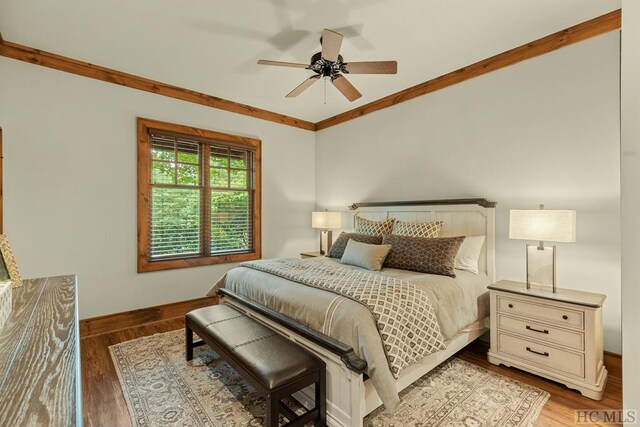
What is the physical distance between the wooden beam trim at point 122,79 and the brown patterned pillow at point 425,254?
2.85m

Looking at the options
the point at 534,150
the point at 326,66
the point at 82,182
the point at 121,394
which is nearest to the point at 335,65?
the point at 326,66

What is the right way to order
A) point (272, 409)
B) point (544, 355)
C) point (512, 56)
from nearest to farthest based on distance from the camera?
point (272, 409) < point (544, 355) < point (512, 56)

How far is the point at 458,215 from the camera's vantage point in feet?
11.0

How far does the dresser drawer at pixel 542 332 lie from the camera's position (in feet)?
7.22

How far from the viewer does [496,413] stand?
2.00 metres

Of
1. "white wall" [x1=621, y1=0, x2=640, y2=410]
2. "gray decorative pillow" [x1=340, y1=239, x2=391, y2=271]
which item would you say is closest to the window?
"gray decorative pillow" [x1=340, y1=239, x2=391, y2=271]

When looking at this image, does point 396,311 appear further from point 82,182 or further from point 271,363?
point 82,182

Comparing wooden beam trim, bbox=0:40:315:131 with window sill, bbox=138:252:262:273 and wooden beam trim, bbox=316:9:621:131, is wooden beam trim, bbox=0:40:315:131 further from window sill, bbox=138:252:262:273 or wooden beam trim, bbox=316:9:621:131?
window sill, bbox=138:252:262:273

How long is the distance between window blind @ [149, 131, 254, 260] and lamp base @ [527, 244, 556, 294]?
3.42 metres

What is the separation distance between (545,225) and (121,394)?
3421 mm

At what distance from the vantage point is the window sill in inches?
142

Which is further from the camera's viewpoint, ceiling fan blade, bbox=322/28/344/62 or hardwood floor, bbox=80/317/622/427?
ceiling fan blade, bbox=322/28/344/62

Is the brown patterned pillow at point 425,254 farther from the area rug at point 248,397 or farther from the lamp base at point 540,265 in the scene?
the area rug at point 248,397

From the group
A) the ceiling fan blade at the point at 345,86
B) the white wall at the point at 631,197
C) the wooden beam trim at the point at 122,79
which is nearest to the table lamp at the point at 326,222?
the wooden beam trim at the point at 122,79
